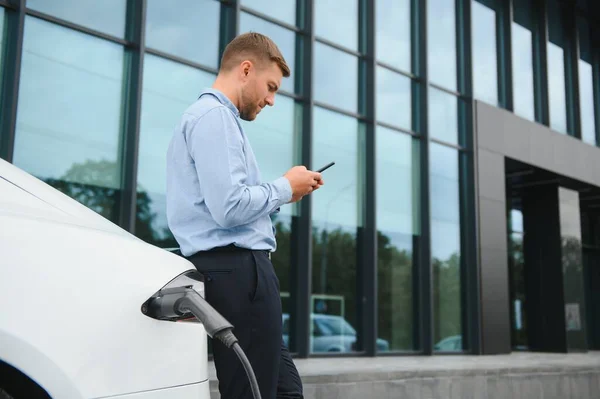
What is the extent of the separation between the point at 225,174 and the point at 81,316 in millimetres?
716

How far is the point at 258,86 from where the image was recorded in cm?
252

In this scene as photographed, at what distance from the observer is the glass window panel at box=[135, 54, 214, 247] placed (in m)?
8.09

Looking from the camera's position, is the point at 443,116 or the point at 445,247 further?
the point at 443,116

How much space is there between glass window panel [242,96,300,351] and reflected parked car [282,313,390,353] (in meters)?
0.43

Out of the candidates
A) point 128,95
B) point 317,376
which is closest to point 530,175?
point 128,95

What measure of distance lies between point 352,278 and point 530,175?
595 centimetres

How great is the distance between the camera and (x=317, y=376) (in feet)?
18.9

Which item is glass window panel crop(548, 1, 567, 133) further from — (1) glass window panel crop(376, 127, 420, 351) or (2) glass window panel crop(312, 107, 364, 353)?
(2) glass window panel crop(312, 107, 364, 353)

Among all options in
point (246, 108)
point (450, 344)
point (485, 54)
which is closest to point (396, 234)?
point (450, 344)

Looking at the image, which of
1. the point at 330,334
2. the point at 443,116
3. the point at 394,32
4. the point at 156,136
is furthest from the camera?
the point at 443,116

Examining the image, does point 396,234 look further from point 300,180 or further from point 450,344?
point 300,180

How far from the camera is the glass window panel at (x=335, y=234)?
10109mm

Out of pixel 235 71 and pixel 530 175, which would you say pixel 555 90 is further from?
pixel 235 71

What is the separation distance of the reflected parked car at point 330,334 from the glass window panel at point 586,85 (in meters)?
8.66
